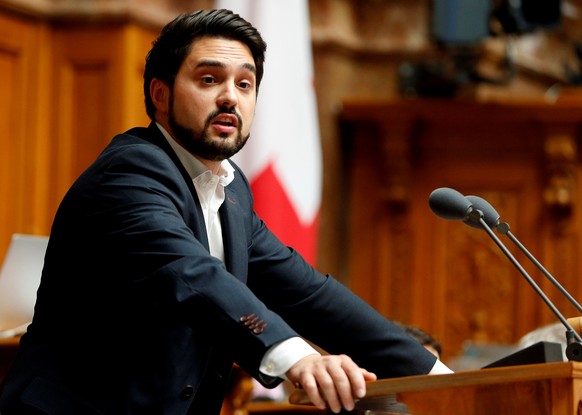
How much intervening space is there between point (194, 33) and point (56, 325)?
2.26 ft

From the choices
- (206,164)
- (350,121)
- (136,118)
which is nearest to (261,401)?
(136,118)

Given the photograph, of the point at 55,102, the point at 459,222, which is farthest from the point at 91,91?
the point at 459,222

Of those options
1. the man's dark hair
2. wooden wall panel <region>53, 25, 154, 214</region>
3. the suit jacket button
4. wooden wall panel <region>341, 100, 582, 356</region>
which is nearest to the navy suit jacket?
the suit jacket button

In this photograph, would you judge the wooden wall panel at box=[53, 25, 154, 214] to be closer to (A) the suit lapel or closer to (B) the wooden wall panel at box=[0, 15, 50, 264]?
(B) the wooden wall panel at box=[0, 15, 50, 264]

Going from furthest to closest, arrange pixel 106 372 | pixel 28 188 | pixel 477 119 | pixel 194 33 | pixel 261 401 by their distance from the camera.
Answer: pixel 477 119 < pixel 28 188 < pixel 261 401 < pixel 194 33 < pixel 106 372

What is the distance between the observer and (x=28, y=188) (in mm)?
5973

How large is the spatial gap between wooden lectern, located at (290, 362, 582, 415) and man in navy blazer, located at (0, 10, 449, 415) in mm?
108

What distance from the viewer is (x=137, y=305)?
236 cm

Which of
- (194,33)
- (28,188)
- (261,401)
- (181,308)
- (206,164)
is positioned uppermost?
(194,33)

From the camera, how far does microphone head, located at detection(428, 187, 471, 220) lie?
252cm

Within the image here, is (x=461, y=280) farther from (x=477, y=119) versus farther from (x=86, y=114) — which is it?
(x=86, y=114)

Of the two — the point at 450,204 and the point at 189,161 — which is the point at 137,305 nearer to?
the point at 189,161

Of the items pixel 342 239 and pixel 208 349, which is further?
pixel 342 239

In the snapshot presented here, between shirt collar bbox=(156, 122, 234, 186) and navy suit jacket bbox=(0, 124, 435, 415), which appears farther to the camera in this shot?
shirt collar bbox=(156, 122, 234, 186)
